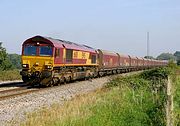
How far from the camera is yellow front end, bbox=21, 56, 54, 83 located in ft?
78.5

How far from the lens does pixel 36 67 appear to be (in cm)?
2428

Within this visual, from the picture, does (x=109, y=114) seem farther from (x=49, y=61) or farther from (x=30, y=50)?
(x=30, y=50)

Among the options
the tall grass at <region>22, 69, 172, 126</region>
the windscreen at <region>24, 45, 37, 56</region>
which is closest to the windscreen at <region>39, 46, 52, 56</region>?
the windscreen at <region>24, 45, 37, 56</region>

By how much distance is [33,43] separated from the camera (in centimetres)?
2497

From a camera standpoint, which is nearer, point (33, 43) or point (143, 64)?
point (33, 43)

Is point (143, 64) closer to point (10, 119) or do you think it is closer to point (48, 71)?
point (48, 71)

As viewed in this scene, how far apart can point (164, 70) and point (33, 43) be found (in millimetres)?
8821

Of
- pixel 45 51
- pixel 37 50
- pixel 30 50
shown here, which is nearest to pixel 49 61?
pixel 45 51

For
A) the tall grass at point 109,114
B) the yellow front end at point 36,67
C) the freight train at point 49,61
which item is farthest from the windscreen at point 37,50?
the tall grass at point 109,114

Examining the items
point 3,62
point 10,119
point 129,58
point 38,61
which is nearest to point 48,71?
point 38,61

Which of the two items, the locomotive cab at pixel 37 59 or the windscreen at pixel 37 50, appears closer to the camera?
the locomotive cab at pixel 37 59

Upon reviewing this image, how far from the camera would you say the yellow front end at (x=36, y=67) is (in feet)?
78.5

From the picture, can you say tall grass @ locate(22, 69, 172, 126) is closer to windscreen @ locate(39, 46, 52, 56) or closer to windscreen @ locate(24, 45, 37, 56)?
windscreen @ locate(39, 46, 52, 56)

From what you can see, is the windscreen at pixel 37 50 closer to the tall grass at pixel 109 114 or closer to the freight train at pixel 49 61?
the freight train at pixel 49 61
